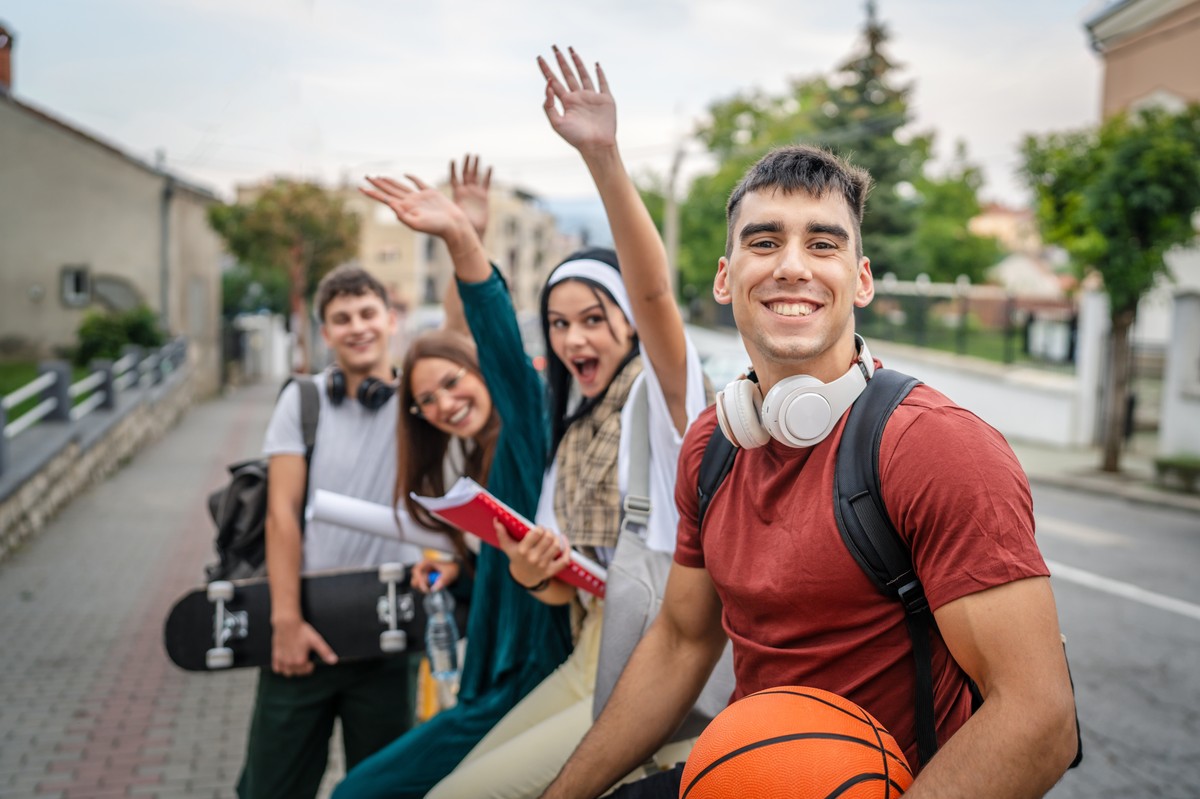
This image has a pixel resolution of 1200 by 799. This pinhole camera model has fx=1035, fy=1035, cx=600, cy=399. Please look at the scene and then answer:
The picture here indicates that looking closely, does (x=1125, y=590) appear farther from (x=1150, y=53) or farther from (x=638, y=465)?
(x=1150, y=53)

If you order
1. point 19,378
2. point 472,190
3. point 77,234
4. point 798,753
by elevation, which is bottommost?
point 19,378

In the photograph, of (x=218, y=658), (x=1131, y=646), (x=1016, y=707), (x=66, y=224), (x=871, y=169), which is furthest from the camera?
(x=871, y=169)

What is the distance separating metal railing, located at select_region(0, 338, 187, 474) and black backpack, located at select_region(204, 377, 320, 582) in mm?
7095

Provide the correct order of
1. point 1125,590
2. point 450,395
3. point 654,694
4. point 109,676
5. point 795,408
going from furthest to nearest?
point 1125,590
point 109,676
point 450,395
point 654,694
point 795,408

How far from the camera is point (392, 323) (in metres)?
3.85

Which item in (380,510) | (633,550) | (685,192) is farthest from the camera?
(685,192)

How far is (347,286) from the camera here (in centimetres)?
371

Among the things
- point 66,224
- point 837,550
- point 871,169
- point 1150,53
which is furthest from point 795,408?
point 871,169

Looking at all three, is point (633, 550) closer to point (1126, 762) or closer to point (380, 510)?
point (380, 510)

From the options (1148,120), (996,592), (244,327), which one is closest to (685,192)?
(244,327)

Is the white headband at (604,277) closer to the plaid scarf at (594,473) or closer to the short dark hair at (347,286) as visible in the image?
the plaid scarf at (594,473)

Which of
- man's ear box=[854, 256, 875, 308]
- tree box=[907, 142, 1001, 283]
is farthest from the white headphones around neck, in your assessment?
tree box=[907, 142, 1001, 283]

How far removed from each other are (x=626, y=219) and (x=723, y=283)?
558mm

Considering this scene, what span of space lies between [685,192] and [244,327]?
72.7 feet
